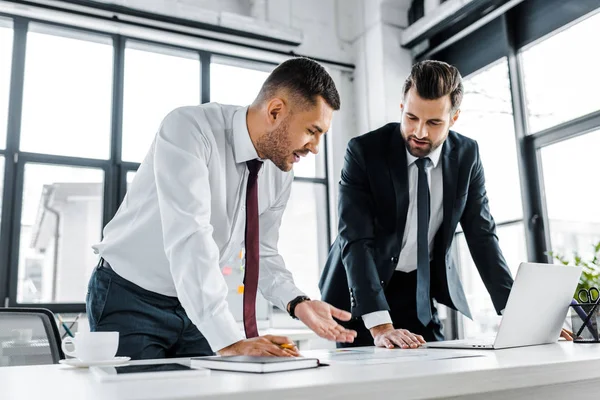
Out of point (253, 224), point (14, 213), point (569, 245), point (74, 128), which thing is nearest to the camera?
point (253, 224)

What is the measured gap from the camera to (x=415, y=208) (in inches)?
70.6

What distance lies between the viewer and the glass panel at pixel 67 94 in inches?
157

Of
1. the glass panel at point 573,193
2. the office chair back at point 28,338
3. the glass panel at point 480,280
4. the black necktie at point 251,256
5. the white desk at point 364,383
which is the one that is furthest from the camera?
the glass panel at point 480,280

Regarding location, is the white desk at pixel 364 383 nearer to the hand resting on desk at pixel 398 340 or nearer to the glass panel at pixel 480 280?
the hand resting on desk at pixel 398 340

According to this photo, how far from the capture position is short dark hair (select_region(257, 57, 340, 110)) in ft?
4.87

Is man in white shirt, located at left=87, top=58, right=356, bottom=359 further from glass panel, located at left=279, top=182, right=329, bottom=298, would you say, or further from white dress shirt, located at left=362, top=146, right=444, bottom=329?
glass panel, located at left=279, top=182, right=329, bottom=298

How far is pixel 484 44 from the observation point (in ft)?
13.8

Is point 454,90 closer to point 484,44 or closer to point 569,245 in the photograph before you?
point 569,245

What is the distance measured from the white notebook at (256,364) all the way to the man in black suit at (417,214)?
2.73 ft

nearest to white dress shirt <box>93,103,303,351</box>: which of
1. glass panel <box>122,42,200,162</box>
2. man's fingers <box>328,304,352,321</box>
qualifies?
man's fingers <box>328,304,352,321</box>

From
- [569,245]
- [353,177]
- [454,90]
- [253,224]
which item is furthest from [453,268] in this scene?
[569,245]

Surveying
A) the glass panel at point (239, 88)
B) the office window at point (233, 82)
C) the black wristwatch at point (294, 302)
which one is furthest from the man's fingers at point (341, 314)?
the office window at point (233, 82)

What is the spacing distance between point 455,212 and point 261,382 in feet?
4.09

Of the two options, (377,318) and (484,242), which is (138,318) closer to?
(377,318)
